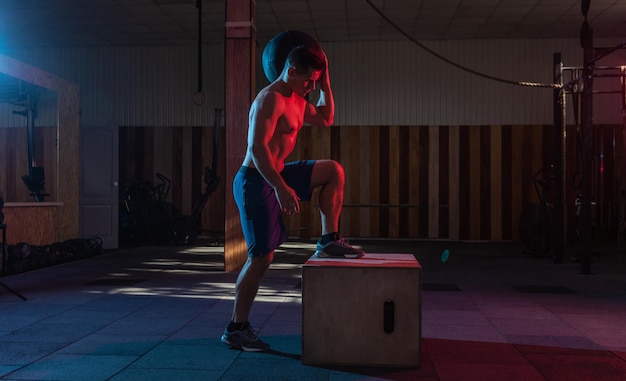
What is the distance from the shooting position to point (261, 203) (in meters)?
2.72

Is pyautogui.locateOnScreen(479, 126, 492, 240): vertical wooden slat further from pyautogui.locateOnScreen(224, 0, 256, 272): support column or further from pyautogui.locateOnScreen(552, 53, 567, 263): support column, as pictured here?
pyautogui.locateOnScreen(224, 0, 256, 272): support column

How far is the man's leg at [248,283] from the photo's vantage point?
9.07 feet

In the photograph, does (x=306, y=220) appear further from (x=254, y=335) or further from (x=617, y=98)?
(x=254, y=335)

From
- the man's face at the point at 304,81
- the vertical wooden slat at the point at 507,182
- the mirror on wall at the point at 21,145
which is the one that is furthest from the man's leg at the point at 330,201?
the mirror on wall at the point at 21,145

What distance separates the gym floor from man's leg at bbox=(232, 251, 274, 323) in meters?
0.21

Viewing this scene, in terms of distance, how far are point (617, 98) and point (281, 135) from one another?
9.81 m

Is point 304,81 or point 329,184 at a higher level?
point 304,81

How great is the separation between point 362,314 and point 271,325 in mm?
1068

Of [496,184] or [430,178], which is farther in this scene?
[430,178]

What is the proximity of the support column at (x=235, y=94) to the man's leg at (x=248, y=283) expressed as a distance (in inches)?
122

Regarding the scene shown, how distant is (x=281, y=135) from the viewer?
2.77 meters

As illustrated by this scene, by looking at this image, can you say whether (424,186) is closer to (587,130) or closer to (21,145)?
(587,130)

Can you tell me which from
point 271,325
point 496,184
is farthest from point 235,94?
point 496,184

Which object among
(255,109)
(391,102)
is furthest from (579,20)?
(255,109)
